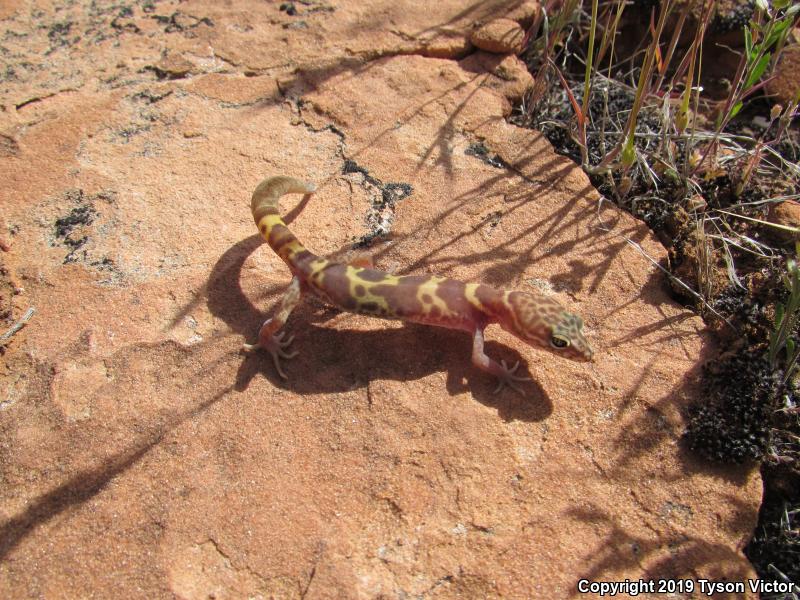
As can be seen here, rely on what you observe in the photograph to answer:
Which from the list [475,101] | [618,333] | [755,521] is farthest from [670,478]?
[475,101]

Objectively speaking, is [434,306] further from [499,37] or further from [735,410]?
[499,37]

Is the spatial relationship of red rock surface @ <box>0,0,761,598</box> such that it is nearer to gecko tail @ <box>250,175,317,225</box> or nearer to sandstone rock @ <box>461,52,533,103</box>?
sandstone rock @ <box>461,52,533,103</box>

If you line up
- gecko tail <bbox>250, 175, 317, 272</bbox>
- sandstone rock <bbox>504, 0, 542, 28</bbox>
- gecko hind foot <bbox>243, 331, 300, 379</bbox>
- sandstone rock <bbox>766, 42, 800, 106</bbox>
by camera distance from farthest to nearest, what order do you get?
1. sandstone rock <bbox>504, 0, 542, 28</bbox>
2. sandstone rock <bbox>766, 42, 800, 106</bbox>
3. gecko tail <bbox>250, 175, 317, 272</bbox>
4. gecko hind foot <bbox>243, 331, 300, 379</bbox>

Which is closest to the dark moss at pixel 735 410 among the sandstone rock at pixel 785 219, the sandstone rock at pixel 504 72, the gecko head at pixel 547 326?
the gecko head at pixel 547 326

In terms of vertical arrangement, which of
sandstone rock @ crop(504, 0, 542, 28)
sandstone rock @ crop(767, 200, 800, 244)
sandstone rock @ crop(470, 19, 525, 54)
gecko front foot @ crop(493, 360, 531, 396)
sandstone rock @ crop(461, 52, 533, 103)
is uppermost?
sandstone rock @ crop(504, 0, 542, 28)

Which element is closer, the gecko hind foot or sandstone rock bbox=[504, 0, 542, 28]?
the gecko hind foot

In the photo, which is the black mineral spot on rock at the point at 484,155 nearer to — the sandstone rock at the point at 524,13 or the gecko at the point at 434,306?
the gecko at the point at 434,306

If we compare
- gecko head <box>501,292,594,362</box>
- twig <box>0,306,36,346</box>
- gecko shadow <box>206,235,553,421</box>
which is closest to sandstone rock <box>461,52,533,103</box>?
gecko head <box>501,292,594,362</box>

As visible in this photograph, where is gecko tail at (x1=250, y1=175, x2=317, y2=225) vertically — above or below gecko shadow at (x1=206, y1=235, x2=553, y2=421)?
above
